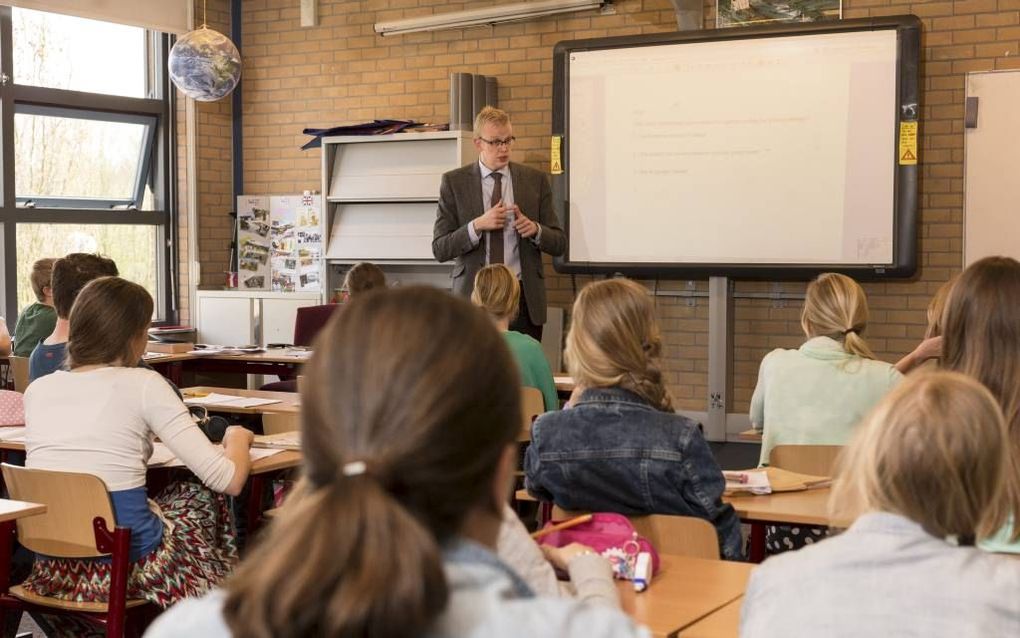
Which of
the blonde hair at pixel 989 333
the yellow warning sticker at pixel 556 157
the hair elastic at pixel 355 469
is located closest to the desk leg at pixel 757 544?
the blonde hair at pixel 989 333

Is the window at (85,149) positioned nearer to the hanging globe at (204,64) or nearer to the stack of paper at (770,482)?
the hanging globe at (204,64)

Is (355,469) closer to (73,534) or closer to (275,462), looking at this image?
(73,534)

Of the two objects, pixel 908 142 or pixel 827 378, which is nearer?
pixel 827 378

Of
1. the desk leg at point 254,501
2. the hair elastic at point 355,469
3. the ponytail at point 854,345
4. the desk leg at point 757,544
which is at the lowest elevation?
the desk leg at point 254,501

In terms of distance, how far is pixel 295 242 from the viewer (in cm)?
890

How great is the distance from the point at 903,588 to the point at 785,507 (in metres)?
1.46

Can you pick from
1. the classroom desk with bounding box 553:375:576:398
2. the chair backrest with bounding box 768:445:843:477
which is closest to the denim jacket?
the chair backrest with bounding box 768:445:843:477

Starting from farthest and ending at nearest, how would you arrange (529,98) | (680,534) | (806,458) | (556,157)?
(529,98)
(556,157)
(806,458)
(680,534)

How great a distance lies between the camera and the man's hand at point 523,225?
243 inches

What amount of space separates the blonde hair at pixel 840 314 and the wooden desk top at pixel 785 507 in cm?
72

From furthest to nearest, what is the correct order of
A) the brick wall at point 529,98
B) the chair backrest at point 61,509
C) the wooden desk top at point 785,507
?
1. the brick wall at point 529,98
2. the chair backrest at point 61,509
3. the wooden desk top at point 785,507

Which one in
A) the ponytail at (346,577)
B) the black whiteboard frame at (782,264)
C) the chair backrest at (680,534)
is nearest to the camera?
the ponytail at (346,577)

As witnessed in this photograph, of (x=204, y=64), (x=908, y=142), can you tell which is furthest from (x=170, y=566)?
(x=908, y=142)

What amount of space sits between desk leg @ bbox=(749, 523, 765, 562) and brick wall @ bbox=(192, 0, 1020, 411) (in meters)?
3.25
